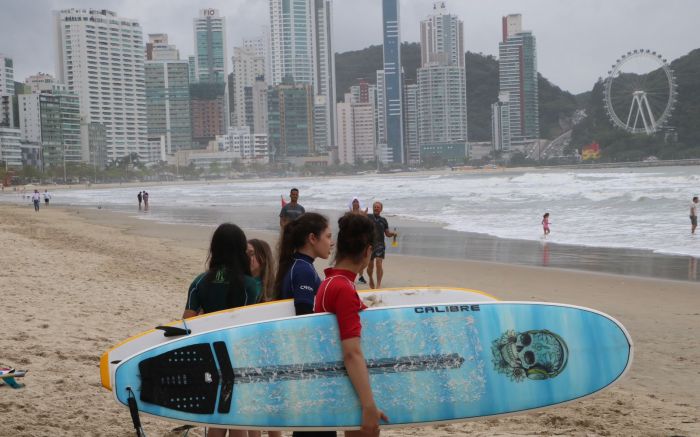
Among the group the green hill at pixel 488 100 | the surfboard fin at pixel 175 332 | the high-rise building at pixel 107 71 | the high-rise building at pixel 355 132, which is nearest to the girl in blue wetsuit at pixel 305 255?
the surfboard fin at pixel 175 332

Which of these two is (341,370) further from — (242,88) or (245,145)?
(242,88)

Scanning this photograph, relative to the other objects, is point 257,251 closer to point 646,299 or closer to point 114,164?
point 646,299

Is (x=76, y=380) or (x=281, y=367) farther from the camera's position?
(x=76, y=380)

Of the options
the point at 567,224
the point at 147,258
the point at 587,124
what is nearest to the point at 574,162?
the point at 587,124

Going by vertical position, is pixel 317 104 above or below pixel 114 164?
above

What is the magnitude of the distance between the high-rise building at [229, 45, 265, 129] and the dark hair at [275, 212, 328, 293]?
179m

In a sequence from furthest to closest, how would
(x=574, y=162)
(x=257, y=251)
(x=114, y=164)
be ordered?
(x=114, y=164) < (x=574, y=162) < (x=257, y=251)

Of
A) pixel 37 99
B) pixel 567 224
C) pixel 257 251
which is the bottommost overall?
pixel 567 224

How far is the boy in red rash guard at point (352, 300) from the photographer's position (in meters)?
2.52

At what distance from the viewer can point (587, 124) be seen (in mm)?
122250

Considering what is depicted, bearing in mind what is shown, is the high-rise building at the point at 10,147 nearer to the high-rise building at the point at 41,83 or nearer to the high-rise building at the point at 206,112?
the high-rise building at the point at 41,83

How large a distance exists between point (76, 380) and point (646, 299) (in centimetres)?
615

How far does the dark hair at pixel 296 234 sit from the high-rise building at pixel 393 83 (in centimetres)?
16443

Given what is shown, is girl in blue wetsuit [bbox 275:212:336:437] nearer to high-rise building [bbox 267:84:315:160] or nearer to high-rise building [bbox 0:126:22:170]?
high-rise building [bbox 0:126:22:170]
